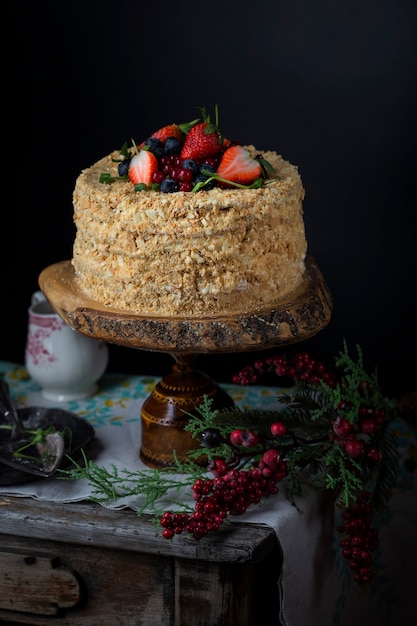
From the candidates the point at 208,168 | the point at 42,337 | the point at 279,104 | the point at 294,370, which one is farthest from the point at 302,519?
the point at 279,104

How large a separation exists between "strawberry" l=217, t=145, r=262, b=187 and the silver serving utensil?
0.54 metres

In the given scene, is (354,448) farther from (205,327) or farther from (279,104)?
(279,104)

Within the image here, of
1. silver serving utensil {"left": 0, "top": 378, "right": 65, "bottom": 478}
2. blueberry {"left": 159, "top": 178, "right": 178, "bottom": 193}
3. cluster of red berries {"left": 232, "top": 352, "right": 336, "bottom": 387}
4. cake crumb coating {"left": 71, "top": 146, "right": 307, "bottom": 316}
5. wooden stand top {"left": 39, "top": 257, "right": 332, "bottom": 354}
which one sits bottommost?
silver serving utensil {"left": 0, "top": 378, "right": 65, "bottom": 478}

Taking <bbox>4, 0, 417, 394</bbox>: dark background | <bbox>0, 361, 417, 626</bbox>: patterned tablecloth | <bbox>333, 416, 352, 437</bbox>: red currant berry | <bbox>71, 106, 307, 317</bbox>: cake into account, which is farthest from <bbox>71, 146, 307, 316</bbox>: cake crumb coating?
<bbox>4, 0, 417, 394</bbox>: dark background

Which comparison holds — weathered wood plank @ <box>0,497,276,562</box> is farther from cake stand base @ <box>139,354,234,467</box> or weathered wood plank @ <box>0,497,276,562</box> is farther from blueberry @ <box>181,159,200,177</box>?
blueberry @ <box>181,159,200,177</box>

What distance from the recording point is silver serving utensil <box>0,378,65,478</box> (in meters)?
1.52

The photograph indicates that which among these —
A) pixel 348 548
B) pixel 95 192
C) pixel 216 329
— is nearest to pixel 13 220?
pixel 95 192

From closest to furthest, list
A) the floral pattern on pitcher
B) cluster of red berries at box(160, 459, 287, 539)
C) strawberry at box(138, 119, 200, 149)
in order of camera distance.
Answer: cluster of red berries at box(160, 459, 287, 539)
strawberry at box(138, 119, 200, 149)
the floral pattern on pitcher

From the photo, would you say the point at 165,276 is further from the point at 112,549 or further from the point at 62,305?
the point at 112,549

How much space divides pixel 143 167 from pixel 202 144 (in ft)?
0.33

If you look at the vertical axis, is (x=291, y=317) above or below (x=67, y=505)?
above

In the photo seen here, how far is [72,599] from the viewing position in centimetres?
147

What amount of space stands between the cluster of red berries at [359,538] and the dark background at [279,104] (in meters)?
0.44

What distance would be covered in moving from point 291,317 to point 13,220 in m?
0.98
